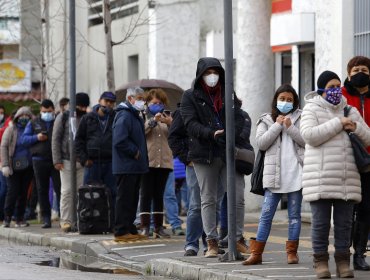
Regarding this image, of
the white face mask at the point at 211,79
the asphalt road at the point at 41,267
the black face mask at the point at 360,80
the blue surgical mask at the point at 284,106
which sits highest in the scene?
the white face mask at the point at 211,79

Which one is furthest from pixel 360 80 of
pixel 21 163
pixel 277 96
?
pixel 21 163

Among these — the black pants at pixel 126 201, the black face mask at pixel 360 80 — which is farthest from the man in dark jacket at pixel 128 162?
the black face mask at pixel 360 80

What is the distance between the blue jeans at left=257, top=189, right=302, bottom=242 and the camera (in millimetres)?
13320

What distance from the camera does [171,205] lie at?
18203mm

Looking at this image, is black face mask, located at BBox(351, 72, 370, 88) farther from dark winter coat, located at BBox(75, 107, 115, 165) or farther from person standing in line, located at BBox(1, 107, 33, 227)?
person standing in line, located at BBox(1, 107, 33, 227)

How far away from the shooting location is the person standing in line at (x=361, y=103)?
1248 centimetres

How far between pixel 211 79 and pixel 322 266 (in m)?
2.91

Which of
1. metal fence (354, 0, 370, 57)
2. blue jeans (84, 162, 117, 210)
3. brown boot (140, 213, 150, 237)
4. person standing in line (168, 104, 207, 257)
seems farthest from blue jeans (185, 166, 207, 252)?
metal fence (354, 0, 370, 57)

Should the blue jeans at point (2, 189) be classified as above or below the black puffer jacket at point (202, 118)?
below

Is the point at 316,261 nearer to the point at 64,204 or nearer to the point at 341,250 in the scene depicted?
the point at 341,250

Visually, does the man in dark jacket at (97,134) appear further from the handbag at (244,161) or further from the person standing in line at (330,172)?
the person standing in line at (330,172)

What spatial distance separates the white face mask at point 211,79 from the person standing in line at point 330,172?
2077mm

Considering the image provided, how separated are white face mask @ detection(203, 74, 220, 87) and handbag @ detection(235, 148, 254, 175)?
2.58ft

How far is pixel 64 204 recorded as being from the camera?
65.8 feet
